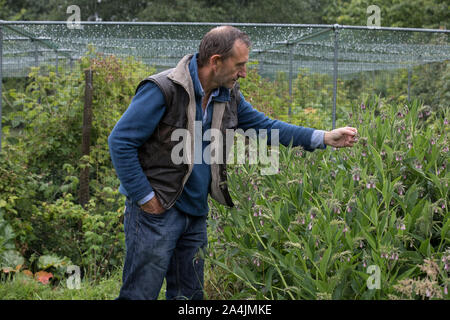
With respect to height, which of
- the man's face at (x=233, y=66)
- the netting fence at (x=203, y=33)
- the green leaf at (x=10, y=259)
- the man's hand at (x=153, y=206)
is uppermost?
the netting fence at (x=203, y=33)

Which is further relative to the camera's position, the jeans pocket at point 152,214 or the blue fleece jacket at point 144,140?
the jeans pocket at point 152,214

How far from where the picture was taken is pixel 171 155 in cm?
271

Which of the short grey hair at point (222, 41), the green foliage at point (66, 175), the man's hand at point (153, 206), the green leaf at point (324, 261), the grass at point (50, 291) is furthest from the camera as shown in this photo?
the green foliage at point (66, 175)

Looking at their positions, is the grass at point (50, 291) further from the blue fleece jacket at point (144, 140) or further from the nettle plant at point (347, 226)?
the blue fleece jacket at point (144, 140)

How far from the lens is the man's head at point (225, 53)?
2.58m

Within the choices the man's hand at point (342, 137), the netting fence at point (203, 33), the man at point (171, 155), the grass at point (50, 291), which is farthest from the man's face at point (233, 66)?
the netting fence at point (203, 33)

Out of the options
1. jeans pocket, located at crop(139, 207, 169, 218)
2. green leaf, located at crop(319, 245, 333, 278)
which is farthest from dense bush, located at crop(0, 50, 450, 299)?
jeans pocket, located at crop(139, 207, 169, 218)

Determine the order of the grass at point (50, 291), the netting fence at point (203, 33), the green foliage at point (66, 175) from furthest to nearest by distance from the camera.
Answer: the netting fence at point (203, 33) → the green foliage at point (66, 175) → the grass at point (50, 291)

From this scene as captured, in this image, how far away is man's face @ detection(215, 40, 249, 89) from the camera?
259cm

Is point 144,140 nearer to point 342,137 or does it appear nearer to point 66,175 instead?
point 342,137

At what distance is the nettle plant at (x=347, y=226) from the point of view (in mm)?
1938

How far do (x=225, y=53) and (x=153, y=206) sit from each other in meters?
0.81

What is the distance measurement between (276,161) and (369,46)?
5.57m

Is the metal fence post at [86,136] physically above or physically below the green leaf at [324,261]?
above
